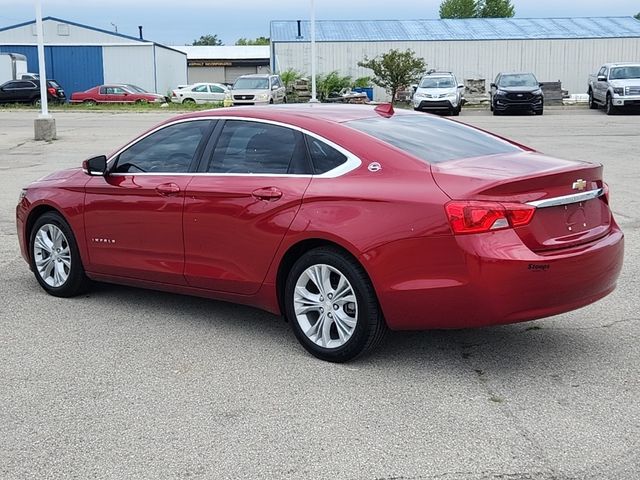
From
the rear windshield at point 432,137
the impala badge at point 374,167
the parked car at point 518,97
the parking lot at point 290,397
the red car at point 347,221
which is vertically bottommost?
the parking lot at point 290,397

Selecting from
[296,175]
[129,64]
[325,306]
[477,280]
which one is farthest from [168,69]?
[477,280]

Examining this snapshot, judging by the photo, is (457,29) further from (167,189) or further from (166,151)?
(167,189)

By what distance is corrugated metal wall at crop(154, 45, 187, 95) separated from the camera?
208ft

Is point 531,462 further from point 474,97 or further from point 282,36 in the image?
point 282,36

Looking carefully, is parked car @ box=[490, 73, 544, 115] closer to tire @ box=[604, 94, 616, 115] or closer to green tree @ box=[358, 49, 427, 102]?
tire @ box=[604, 94, 616, 115]

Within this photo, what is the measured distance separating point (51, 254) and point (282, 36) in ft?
168

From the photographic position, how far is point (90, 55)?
60375 mm

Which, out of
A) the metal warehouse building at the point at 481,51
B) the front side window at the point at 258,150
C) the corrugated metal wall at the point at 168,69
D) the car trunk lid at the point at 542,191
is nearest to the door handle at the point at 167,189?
the front side window at the point at 258,150

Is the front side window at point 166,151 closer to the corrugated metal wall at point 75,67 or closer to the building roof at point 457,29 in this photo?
the building roof at point 457,29

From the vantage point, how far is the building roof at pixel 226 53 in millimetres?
91812

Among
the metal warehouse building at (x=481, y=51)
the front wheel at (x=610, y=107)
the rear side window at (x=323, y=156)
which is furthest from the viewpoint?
the metal warehouse building at (x=481, y=51)

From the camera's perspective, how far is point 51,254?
23.3ft

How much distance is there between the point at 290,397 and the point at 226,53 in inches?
3623

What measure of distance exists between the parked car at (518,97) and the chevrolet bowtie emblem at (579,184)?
30319mm
